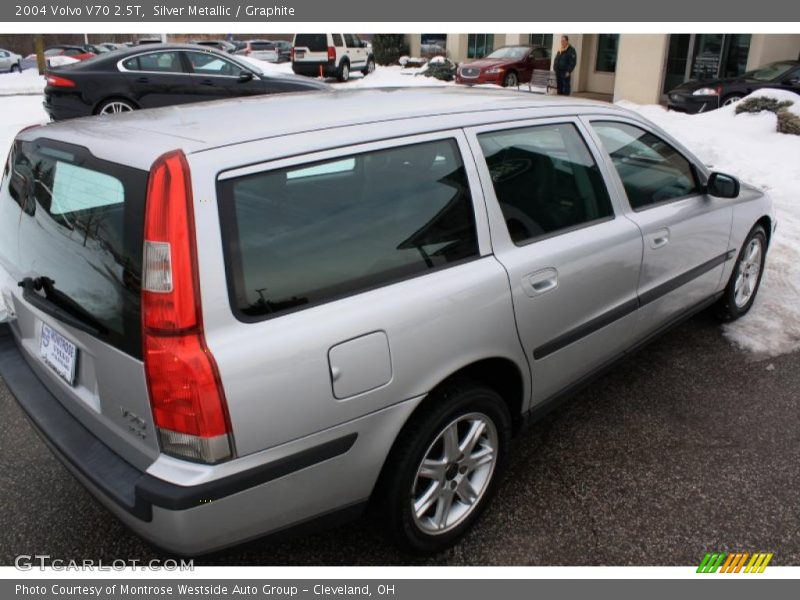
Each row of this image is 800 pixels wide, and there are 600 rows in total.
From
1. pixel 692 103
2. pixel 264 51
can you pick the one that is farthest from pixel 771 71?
pixel 264 51

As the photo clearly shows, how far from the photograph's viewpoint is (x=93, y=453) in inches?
82.1

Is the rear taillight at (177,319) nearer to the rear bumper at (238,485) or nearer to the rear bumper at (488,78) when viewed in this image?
the rear bumper at (238,485)

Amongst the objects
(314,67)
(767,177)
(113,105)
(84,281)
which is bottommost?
(767,177)

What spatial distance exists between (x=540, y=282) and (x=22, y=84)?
87.2 feet

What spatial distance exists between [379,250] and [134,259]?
0.75 m

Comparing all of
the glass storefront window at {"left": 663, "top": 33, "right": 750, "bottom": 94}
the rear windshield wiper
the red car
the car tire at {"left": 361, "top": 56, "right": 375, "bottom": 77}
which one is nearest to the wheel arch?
the rear windshield wiper

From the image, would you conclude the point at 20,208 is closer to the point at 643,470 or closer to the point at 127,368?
the point at 127,368

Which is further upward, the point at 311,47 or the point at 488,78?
the point at 311,47

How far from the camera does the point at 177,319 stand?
1753 mm

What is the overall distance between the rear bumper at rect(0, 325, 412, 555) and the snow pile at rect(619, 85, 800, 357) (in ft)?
10.1

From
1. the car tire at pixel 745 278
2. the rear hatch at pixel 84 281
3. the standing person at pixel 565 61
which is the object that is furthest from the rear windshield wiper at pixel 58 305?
the standing person at pixel 565 61

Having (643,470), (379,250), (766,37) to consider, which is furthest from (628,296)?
(766,37)

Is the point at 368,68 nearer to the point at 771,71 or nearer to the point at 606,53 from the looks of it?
the point at 606,53

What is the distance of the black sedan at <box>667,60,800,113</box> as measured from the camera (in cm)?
1262
